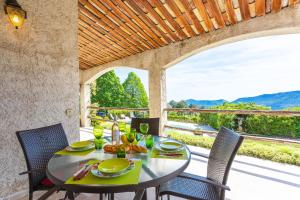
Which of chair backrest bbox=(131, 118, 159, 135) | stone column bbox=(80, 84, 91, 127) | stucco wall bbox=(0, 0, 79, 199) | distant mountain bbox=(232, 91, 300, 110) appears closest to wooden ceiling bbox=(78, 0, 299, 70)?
stucco wall bbox=(0, 0, 79, 199)

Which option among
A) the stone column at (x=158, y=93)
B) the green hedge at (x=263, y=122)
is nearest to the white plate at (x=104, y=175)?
the stone column at (x=158, y=93)

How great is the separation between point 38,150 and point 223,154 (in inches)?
65.3

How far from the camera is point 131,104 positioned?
17.0 metres

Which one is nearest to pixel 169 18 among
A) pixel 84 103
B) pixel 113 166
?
pixel 113 166

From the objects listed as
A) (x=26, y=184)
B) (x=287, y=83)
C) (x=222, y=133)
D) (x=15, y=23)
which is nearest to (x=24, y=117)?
(x=26, y=184)

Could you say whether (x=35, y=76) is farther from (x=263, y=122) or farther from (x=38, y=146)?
(x=263, y=122)

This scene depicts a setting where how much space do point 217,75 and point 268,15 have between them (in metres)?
8.98

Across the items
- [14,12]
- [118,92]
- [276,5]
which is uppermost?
[276,5]

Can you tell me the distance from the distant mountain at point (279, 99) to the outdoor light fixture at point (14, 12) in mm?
7394

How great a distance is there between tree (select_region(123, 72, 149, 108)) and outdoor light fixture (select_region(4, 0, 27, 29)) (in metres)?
14.7

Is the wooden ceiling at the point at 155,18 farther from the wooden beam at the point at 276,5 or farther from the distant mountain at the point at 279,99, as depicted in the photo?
the distant mountain at the point at 279,99

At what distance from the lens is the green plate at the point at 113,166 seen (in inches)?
41.1

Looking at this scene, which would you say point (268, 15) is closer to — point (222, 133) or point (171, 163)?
point (222, 133)

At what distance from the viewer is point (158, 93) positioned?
15.4 ft
